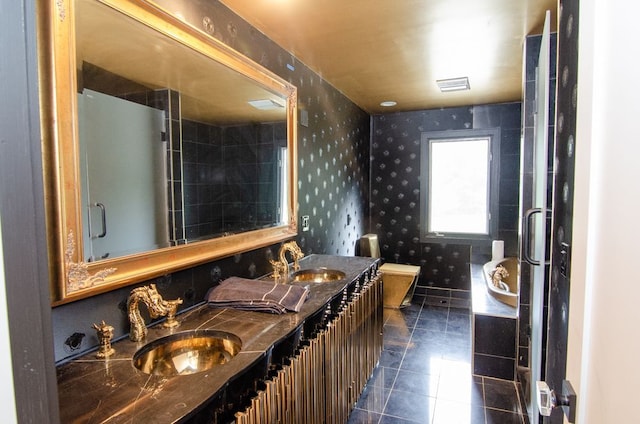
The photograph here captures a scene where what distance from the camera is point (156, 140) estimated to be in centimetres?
155

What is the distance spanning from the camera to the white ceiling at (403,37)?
200cm

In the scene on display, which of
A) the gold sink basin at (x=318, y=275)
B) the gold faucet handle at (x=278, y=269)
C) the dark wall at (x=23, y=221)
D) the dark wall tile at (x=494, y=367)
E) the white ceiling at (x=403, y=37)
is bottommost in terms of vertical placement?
the dark wall tile at (x=494, y=367)

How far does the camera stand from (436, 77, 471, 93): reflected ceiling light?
3381mm

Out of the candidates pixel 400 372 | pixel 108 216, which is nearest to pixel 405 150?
pixel 400 372

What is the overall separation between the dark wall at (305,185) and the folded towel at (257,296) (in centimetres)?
12

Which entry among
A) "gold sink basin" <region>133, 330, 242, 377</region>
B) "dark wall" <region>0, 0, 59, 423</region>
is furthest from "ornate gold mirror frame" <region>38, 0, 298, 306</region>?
"dark wall" <region>0, 0, 59, 423</region>

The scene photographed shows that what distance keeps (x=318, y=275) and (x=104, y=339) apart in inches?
59.0

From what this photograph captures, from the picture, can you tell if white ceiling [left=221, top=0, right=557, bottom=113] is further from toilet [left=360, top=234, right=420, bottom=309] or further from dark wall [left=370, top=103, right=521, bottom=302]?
toilet [left=360, top=234, right=420, bottom=309]

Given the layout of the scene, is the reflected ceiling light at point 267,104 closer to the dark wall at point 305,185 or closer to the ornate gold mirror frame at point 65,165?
the dark wall at point 305,185

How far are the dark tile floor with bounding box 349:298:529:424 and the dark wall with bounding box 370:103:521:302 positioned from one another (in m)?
1.12

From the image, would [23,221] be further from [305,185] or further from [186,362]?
[305,185]

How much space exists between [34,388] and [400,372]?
2.83 m

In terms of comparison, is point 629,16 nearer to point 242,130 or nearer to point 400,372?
point 242,130

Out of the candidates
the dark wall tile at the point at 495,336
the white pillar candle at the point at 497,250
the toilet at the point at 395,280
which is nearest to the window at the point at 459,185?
the white pillar candle at the point at 497,250
